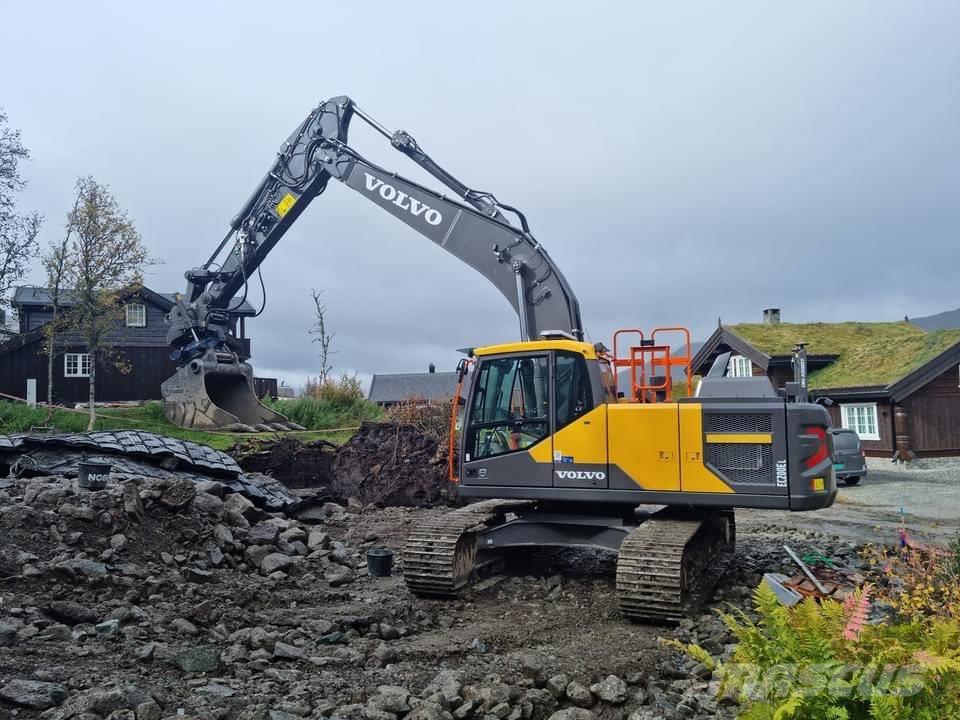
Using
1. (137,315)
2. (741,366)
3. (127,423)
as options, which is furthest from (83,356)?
(741,366)

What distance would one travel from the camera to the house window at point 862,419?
2262 cm

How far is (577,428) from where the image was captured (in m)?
7.50

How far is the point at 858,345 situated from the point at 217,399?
2023 cm

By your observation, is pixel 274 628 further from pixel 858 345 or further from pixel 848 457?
pixel 858 345

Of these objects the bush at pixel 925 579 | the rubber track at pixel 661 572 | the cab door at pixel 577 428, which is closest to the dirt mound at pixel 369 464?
the cab door at pixel 577 428

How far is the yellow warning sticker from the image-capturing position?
14672 mm

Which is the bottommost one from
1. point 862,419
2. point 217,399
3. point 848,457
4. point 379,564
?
point 379,564

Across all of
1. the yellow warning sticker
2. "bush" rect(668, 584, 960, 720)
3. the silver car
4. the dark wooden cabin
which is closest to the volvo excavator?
"bush" rect(668, 584, 960, 720)

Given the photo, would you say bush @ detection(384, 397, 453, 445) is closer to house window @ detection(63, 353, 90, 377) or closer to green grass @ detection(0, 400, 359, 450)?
green grass @ detection(0, 400, 359, 450)

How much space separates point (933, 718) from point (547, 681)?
2.85 metres

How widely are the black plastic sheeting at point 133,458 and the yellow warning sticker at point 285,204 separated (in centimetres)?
517

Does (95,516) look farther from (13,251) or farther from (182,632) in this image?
(13,251)

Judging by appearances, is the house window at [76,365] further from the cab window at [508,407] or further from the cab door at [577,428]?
the cab door at [577,428]

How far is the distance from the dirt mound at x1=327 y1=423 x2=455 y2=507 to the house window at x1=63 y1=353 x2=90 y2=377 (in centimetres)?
1700
